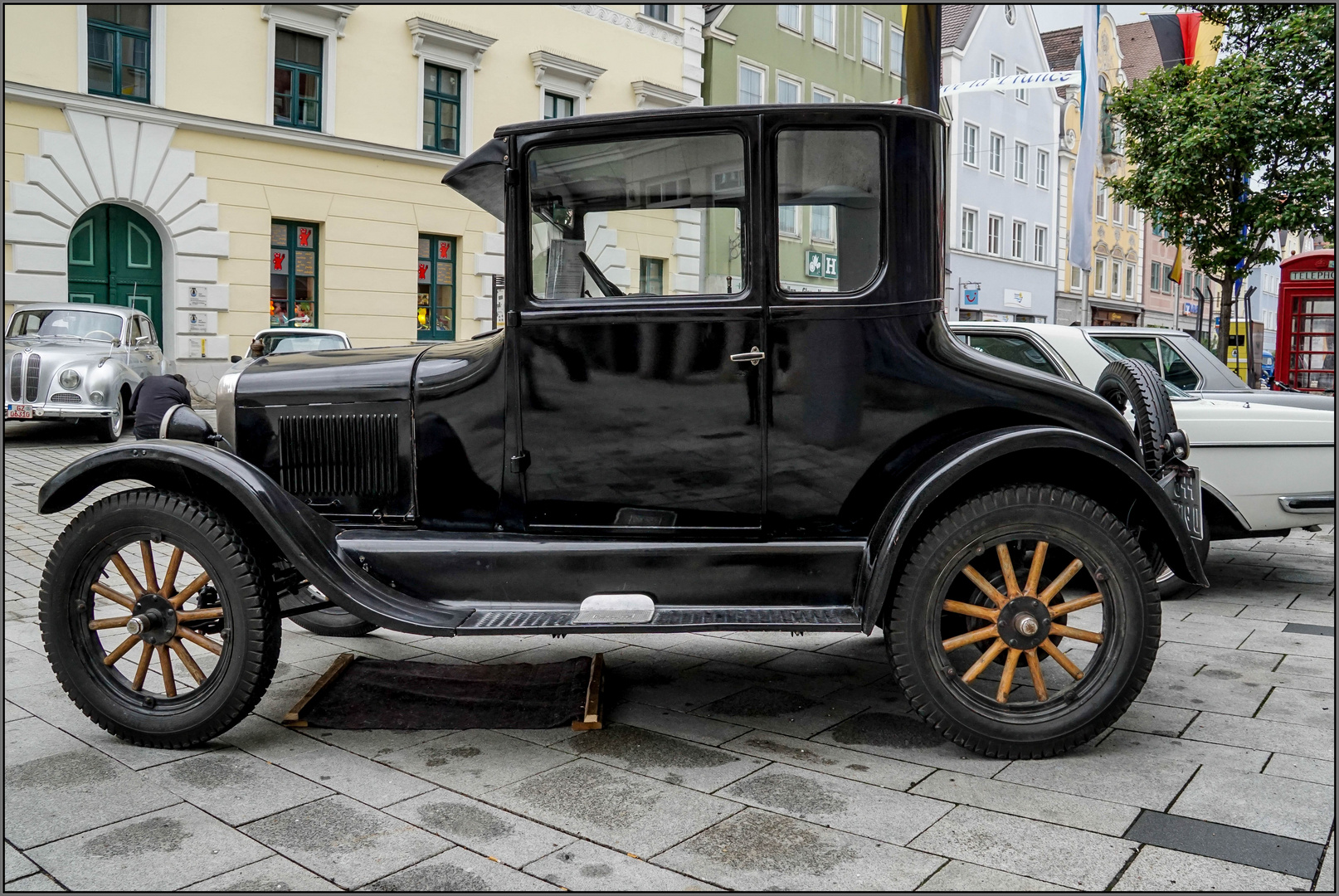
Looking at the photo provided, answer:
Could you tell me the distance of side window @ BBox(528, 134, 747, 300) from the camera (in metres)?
3.73

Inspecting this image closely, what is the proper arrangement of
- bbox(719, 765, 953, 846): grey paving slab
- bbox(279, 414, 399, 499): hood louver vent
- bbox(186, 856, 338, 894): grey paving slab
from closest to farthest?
bbox(186, 856, 338, 894): grey paving slab < bbox(719, 765, 953, 846): grey paving slab < bbox(279, 414, 399, 499): hood louver vent

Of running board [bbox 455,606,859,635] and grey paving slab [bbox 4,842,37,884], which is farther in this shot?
running board [bbox 455,606,859,635]

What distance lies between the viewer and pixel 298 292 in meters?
19.7

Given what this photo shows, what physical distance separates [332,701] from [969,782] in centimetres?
239

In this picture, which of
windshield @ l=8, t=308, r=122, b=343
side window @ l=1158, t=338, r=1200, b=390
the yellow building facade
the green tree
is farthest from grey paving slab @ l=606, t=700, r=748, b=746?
the yellow building facade

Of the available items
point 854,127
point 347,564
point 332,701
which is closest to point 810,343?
point 854,127

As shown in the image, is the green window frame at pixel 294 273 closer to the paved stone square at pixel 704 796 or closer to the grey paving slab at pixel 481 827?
the paved stone square at pixel 704 796

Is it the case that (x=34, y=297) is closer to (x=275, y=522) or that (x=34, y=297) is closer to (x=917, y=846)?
(x=275, y=522)

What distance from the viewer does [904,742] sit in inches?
148

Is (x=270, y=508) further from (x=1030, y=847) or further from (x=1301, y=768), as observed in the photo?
(x=1301, y=768)

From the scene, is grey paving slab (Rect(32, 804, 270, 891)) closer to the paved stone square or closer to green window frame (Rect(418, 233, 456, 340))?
the paved stone square

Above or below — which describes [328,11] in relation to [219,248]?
above

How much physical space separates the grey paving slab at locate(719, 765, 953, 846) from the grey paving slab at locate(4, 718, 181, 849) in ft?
5.90

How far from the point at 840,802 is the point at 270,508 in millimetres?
2112
